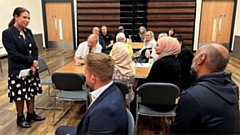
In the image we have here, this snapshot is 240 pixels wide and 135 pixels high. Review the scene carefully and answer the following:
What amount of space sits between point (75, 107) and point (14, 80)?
1.25 meters

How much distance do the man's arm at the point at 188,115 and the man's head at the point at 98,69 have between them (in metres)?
0.48

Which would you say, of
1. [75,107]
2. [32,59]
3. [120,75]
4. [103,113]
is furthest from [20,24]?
[103,113]

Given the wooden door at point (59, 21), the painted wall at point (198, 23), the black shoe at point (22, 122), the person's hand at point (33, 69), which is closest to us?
the person's hand at point (33, 69)

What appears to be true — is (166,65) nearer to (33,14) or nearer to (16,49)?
(16,49)

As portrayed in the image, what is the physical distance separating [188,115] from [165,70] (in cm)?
149

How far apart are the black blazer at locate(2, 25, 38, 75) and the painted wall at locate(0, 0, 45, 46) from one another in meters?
5.77

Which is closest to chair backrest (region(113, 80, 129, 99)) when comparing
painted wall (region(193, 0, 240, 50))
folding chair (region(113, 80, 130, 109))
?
folding chair (region(113, 80, 130, 109))

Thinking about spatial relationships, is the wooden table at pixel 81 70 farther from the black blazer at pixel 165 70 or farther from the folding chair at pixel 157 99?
the folding chair at pixel 157 99

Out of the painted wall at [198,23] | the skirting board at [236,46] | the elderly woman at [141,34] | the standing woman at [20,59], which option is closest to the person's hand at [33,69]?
the standing woman at [20,59]

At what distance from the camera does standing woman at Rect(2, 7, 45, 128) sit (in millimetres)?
2609

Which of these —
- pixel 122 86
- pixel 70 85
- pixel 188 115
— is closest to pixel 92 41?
Result: pixel 70 85

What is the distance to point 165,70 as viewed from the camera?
2627 millimetres

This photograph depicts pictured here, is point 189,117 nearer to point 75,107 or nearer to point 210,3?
point 75,107

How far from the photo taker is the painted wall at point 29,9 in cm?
768
